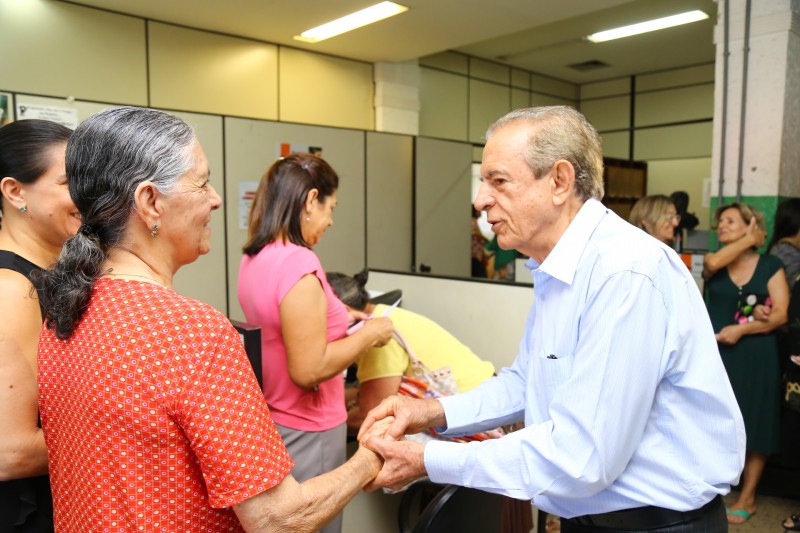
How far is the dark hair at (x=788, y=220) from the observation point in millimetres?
3314

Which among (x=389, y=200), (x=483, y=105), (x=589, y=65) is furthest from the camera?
(x=589, y=65)

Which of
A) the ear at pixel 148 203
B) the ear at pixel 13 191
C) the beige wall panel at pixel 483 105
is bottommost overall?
the ear at pixel 148 203

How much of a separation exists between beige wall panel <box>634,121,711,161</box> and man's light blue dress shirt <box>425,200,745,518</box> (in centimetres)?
747

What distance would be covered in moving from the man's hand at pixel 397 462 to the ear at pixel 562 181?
586 mm

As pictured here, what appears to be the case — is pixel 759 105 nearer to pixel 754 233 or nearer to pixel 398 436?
pixel 754 233

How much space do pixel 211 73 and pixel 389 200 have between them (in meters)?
1.93

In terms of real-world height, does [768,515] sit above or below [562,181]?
below

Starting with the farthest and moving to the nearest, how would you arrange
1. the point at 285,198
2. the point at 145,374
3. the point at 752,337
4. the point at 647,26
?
the point at 647,26, the point at 752,337, the point at 285,198, the point at 145,374

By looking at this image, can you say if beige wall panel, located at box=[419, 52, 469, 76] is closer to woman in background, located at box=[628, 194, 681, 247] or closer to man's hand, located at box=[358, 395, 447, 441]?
woman in background, located at box=[628, 194, 681, 247]

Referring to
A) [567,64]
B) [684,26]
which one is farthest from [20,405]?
[567,64]

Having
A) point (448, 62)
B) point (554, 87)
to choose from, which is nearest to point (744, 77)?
point (448, 62)

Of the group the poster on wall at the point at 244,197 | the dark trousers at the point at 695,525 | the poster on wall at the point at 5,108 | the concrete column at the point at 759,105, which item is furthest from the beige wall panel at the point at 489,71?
A: the dark trousers at the point at 695,525

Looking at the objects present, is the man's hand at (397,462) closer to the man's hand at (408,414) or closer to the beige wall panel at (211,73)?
A: the man's hand at (408,414)

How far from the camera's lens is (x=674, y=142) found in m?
7.79
